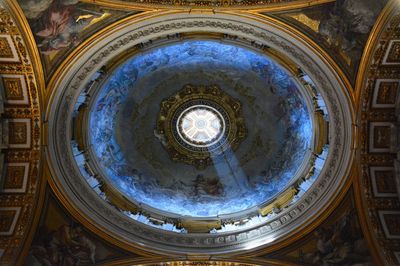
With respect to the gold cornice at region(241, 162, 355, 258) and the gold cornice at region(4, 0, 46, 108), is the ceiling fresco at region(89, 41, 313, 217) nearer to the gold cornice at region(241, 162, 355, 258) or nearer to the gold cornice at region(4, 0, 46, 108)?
the gold cornice at region(241, 162, 355, 258)

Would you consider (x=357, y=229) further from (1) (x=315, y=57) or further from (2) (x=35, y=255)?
(2) (x=35, y=255)

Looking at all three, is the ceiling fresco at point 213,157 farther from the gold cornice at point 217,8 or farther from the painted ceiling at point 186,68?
the gold cornice at point 217,8

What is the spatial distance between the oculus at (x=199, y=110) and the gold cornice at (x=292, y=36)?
5.12 m

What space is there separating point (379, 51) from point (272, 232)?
20.2 feet

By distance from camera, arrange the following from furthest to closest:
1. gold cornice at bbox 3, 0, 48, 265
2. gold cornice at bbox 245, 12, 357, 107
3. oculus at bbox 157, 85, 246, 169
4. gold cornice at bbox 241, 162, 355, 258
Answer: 1. oculus at bbox 157, 85, 246, 169
2. gold cornice at bbox 241, 162, 355, 258
3. gold cornice at bbox 245, 12, 357, 107
4. gold cornice at bbox 3, 0, 48, 265

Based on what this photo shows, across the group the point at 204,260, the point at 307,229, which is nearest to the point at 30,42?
the point at 204,260

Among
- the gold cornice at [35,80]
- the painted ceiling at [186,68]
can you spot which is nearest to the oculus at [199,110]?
the painted ceiling at [186,68]

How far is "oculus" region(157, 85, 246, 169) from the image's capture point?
17.4 metres

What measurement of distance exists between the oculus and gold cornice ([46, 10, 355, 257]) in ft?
16.8

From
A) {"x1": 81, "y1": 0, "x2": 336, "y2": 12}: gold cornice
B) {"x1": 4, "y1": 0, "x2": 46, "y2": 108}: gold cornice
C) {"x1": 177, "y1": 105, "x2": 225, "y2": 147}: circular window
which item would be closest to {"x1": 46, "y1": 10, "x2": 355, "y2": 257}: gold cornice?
{"x1": 81, "y1": 0, "x2": 336, "y2": 12}: gold cornice

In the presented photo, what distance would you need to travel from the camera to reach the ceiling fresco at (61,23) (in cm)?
1103

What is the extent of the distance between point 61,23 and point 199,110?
7598 millimetres

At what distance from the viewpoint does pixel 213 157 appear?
17.6 meters

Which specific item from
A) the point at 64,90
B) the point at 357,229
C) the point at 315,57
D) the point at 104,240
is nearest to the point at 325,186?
the point at 357,229
